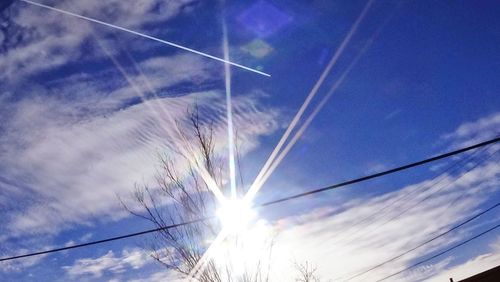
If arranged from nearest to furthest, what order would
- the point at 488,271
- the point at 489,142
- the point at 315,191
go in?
the point at 489,142
the point at 315,191
the point at 488,271

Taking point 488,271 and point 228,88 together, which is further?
point 488,271

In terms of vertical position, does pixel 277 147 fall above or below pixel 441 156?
above

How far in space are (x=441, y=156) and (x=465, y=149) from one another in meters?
0.34

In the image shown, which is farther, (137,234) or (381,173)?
(137,234)

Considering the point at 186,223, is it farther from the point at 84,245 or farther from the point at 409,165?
the point at 409,165

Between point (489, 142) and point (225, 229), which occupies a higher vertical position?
point (225, 229)

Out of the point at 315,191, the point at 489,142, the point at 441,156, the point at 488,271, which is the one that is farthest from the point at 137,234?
the point at 488,271

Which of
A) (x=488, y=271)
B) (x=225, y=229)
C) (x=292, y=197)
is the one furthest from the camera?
(x=488, y=271)

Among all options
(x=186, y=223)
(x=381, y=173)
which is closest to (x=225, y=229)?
(x=186, y=223)

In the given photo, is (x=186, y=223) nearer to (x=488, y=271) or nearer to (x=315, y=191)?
(x=315, y=191)

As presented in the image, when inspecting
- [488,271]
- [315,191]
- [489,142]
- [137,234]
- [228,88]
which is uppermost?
[228,88]

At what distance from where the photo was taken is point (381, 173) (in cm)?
652

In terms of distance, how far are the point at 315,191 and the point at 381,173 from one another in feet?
4.89

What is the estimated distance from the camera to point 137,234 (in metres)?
9.67
